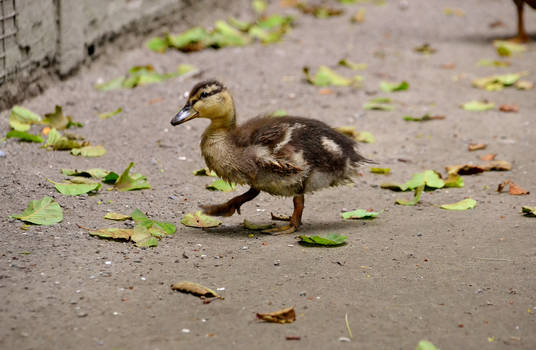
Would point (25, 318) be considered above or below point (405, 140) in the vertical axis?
above

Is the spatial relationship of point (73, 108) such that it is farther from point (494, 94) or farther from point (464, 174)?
point (494, 94)

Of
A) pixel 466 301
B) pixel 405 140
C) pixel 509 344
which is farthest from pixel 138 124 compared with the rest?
pixel 509 344

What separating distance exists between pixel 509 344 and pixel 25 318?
7.19ft

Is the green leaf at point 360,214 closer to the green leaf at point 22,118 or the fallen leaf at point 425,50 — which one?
the green leaf at point 22,118

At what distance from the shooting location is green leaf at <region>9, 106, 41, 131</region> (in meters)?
6.28

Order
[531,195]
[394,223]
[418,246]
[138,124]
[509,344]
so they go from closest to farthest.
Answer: [509,344] < [418,246] < [394,223] < [531,195] < [138,124]

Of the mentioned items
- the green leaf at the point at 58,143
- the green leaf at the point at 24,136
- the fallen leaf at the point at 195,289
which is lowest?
the fallen leaf at the point at 195,289

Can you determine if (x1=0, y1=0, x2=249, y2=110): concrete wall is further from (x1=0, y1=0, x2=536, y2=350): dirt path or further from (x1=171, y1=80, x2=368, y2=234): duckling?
(x1=171, y1=80, x2=368, y2=234): duckling

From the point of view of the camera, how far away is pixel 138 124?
6770 millimetres

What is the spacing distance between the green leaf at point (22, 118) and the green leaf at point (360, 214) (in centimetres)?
288

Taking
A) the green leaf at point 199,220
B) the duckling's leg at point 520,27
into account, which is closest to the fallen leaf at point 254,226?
the green leaf at point 199,220

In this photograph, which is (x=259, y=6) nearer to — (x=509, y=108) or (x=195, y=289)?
(x=509, y=108)

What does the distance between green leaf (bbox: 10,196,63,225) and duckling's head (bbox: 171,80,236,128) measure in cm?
89

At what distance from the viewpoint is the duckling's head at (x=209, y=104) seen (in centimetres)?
471
